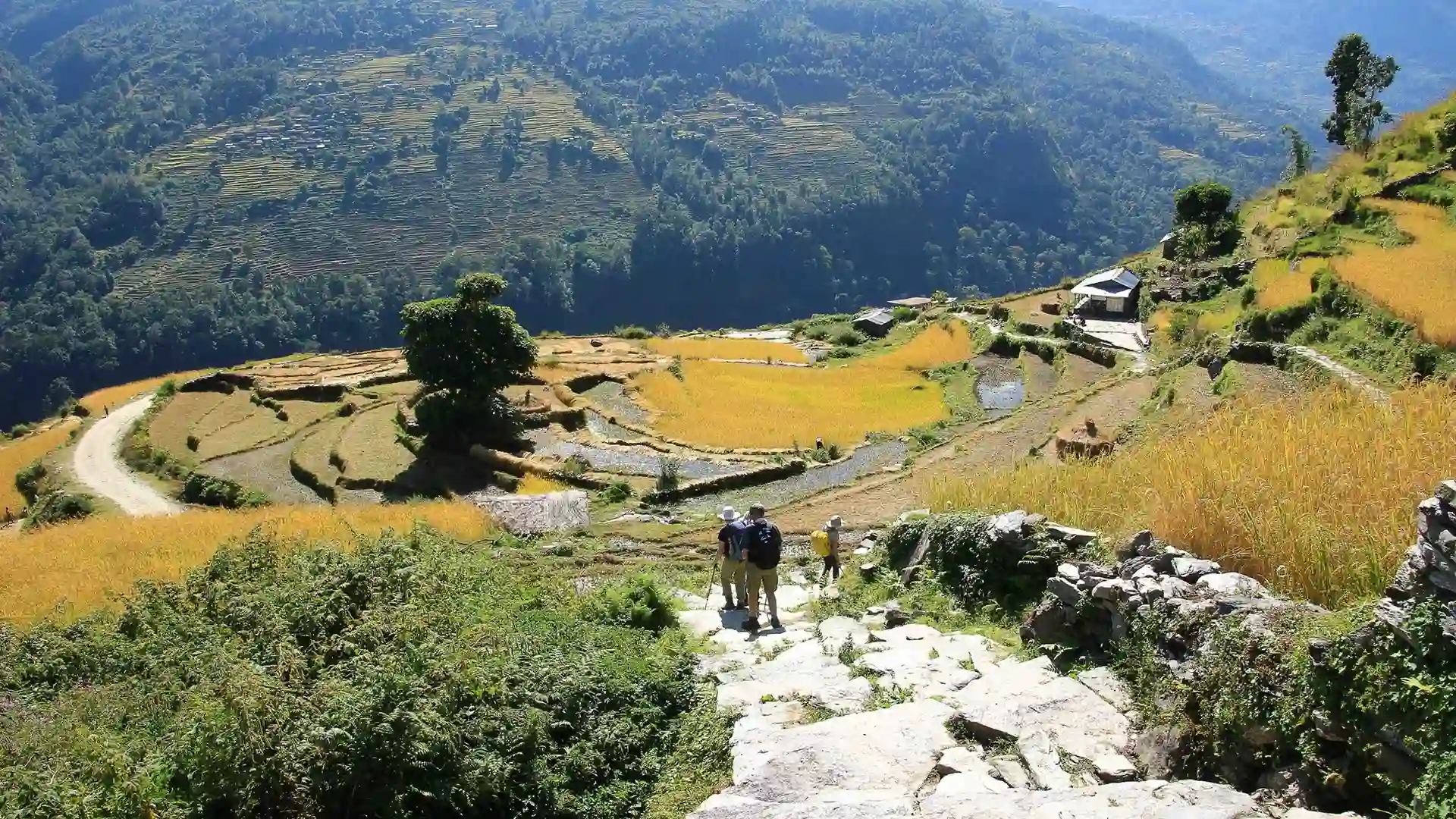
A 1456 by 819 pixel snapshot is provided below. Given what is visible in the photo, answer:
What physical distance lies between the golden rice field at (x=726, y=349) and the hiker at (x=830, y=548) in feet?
87.1

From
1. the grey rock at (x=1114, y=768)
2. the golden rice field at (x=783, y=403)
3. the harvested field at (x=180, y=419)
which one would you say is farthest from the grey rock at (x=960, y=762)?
the harvested field at (x=180, y=419)

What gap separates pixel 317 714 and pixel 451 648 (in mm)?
1266

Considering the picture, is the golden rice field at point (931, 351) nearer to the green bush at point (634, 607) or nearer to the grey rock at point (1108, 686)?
the green bush at point (634, 607)

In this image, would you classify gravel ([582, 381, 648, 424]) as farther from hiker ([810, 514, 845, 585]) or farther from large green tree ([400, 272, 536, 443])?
hiker ([810, 514, 845, 585])

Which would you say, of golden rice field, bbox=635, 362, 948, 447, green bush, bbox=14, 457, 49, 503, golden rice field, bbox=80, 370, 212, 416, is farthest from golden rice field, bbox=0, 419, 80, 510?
golden rice field, bbox=635, 362, 948, 447

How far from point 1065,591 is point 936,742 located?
6.58ft

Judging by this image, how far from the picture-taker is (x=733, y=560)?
37.8ft

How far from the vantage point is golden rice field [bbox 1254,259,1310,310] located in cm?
2422

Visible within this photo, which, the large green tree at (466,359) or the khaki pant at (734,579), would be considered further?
the large green tree at (466,359)

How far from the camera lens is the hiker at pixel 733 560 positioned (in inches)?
445

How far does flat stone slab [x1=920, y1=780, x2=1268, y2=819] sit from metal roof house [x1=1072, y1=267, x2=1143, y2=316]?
39.0 meters

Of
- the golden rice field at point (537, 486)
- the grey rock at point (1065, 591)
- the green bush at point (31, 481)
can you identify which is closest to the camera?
the grey rock at point (1065, 591)

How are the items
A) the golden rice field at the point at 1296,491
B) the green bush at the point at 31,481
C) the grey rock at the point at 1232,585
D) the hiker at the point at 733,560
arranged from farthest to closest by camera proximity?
the green bush at the point at 31,481
the hiker at the point at 733,560
the golden rice field at the point at 1296,491
the grey rock at the point at 1232,585

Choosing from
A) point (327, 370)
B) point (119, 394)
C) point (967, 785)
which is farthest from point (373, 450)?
point (967, 785)
